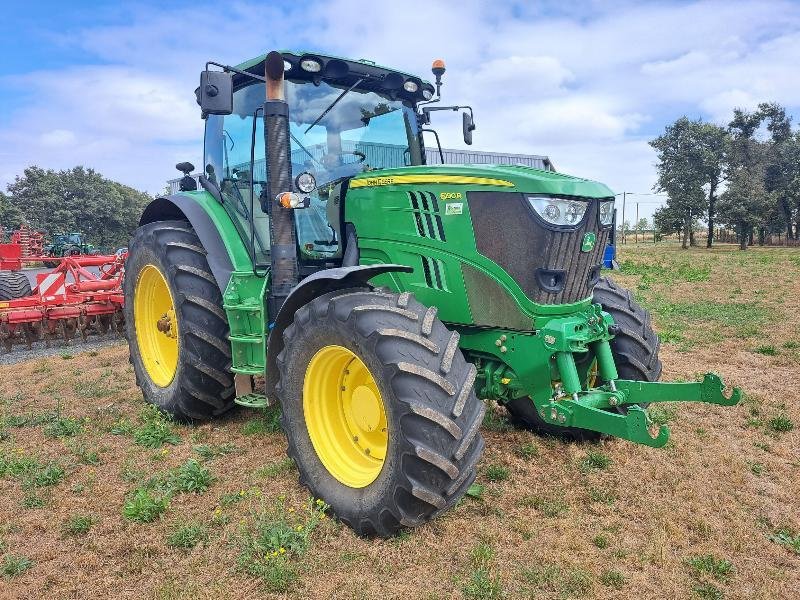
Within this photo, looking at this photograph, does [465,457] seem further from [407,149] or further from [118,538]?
[407,149]

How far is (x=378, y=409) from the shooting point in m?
3.57

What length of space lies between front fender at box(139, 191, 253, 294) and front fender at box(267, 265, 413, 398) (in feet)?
2.73

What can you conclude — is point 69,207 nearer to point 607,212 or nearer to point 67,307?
point 67,307

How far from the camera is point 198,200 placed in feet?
17.4

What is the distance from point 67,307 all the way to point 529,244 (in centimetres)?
847

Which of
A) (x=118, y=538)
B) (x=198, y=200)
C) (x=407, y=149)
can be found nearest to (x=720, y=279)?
(x=407, y=149)

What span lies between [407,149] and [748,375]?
15.4ft

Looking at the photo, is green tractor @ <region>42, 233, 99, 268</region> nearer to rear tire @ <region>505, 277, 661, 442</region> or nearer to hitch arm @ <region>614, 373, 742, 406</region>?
rear tire @ <region>505, 277, 661, 442</region>

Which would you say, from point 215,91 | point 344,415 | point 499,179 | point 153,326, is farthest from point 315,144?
point 153,326

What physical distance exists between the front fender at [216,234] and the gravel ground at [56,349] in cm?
465

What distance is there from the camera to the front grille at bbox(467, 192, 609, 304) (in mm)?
3539

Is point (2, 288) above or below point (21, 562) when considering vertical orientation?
above

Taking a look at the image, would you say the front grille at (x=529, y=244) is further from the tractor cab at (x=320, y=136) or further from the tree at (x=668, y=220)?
the tree at (x=668, y=220)

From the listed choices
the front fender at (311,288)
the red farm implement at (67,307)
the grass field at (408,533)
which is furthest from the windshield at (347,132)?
the red farm implement at (67,307)
